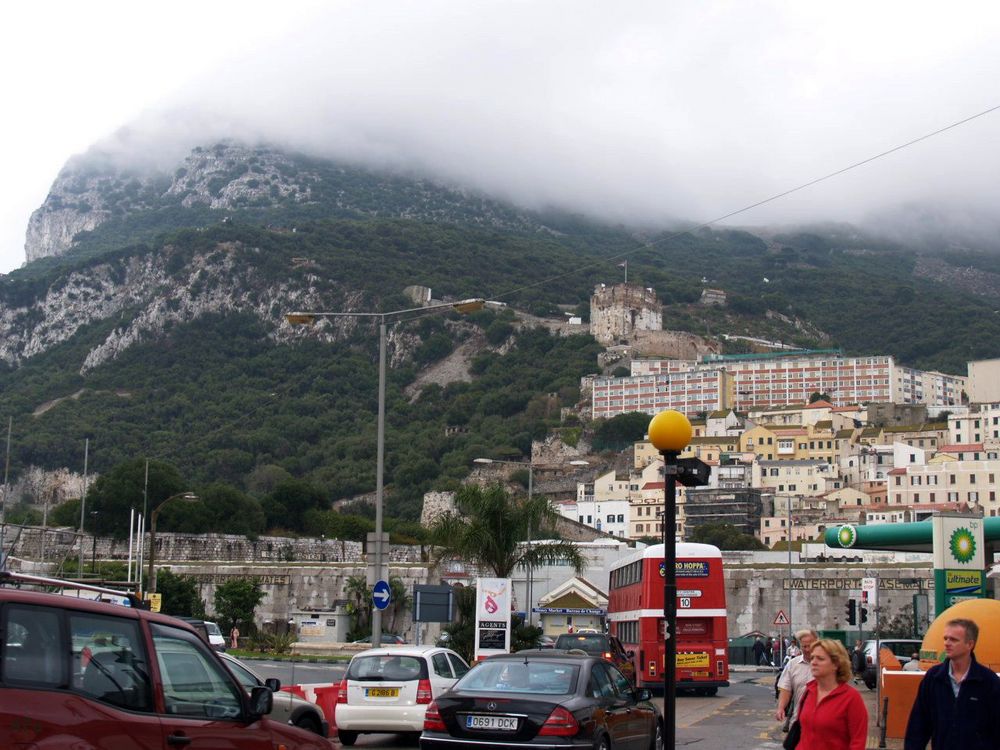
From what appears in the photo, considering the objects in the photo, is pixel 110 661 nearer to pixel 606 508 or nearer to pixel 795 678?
pixel 795 678

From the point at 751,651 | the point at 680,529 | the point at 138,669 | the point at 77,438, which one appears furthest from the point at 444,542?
the point at 77,438

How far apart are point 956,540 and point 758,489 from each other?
128 metres

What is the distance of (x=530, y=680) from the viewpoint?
13469 mm

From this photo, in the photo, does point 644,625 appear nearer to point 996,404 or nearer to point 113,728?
point 113,728

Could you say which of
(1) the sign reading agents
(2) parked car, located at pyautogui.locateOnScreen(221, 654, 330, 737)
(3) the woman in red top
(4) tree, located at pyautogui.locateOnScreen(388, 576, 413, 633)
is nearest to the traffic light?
(1) the sign reading agents

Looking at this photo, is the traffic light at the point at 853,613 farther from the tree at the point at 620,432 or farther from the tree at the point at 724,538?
the tree at the point at 620,432

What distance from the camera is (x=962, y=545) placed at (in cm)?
2297

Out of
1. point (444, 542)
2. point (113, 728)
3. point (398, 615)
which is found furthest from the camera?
point (398, 615)

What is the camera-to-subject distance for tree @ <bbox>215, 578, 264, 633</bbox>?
64.2 meters

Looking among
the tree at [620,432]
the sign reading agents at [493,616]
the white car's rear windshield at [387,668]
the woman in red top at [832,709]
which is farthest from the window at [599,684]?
the tree at [620,432]

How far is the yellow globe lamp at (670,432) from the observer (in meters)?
13.4

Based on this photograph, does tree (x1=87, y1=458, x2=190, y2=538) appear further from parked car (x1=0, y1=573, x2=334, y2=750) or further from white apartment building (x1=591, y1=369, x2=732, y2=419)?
white apartment building (x1=591, y1=369, x2=732, y2=419)

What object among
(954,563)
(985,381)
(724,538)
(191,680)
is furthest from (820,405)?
(191,680)

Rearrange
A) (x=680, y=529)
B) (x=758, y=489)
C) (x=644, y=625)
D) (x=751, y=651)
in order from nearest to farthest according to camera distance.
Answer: (x=644, y=625)
(x=751, y=651)
(x=680, y=529)
(x=758, y=489)
